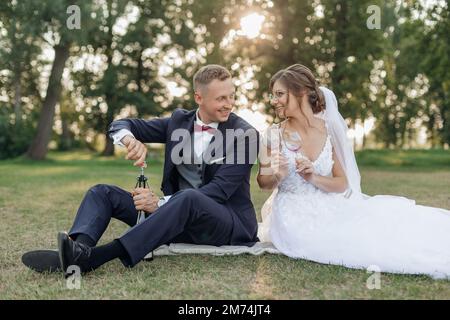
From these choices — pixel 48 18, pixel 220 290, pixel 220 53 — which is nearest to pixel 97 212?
pixel 220 290

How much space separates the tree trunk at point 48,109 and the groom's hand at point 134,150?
20991 mm

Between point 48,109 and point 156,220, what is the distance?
22.9 meters

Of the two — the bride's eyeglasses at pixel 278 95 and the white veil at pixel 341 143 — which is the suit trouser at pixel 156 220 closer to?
the white veil at pixel 341 143

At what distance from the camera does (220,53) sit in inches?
976

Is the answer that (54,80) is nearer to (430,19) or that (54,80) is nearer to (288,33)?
(288,33)

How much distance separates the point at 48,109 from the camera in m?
25.6

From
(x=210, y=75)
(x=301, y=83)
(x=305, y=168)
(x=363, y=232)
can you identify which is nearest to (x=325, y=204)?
(x=305, y=168)

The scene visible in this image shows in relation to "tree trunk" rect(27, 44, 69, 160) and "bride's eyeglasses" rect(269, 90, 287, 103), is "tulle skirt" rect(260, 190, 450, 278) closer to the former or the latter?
"bride's eyeglasses" rect(269, 90, 287, 103)

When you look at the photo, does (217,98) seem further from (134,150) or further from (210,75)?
(134,150)

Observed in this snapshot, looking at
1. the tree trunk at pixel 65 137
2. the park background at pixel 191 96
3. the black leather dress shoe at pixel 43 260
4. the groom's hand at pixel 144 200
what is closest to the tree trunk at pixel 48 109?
the park background at pixel 191 96

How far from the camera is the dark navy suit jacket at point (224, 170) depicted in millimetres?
4773

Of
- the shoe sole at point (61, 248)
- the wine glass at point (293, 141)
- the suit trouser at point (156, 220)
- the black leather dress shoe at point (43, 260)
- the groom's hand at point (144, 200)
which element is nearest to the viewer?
the shoe sole at point (61, 248)

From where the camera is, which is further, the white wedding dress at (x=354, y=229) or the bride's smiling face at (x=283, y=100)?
the bride's smiling face at (x=283, y=100)

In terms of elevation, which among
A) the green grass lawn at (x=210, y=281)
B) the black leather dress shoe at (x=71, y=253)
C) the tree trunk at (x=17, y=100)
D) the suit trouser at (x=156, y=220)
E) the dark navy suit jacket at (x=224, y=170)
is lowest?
the green grass lawn at (x=210, y=281)
